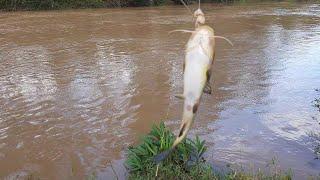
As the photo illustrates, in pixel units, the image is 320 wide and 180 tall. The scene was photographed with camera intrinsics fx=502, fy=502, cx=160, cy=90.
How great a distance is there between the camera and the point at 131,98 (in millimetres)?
9266

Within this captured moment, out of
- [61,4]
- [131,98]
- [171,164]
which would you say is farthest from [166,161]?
[61,4]

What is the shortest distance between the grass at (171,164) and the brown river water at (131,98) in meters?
0.58

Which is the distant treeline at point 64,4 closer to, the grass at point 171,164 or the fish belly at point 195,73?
the grass at point 171,164

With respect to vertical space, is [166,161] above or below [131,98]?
above

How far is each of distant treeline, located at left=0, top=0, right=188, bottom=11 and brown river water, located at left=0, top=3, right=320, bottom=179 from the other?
295 inches

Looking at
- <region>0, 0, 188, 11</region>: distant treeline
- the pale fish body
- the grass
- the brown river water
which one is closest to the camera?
the pale fish body

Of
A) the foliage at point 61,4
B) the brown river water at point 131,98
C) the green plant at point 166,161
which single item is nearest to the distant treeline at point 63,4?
the foliage at point 61,4

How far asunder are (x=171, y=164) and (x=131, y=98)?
4137mm

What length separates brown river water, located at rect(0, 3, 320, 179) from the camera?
6.54 metres

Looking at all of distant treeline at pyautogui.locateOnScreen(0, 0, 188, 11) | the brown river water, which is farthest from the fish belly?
distant treeline at pyautogui.locateOnScreen(0, 0, 188, 11)

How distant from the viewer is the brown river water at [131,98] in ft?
21.5

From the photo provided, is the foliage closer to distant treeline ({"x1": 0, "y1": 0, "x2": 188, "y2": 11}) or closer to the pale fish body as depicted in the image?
distant treeline ({"x1": 0, "y1": 0, "x2": 188, "y2": 11})

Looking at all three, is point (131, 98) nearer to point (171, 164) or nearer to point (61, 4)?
point (171, 164)

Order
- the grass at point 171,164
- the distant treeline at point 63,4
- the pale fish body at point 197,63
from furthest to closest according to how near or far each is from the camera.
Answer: the distant treeline at point 63,4, the grass at point 171,164, the pale fish body at point 197,63
